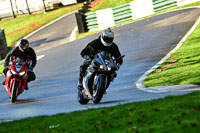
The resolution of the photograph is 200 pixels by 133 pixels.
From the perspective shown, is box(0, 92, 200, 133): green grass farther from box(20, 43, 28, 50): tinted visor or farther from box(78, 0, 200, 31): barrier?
box(78, 0, 200, 31): barrier

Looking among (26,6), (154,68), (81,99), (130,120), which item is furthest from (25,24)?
(130,120)

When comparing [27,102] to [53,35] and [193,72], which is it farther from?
[53,35]

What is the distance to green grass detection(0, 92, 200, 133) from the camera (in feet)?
21.7

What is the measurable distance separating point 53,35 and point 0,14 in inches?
911

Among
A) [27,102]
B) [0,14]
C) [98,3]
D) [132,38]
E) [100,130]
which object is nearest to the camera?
[100,130]

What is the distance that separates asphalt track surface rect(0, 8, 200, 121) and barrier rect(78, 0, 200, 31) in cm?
268

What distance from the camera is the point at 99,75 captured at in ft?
Result: 38.1

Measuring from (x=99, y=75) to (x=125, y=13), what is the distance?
2605 centimetres

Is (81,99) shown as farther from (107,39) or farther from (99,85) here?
(107,39)

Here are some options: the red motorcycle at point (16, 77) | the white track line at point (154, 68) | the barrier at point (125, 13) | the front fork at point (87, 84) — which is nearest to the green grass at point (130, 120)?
the front fork at point (87, 84)

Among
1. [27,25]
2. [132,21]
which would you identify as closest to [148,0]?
[132,21]

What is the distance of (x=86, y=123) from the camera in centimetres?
829

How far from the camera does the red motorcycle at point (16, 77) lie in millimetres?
15125

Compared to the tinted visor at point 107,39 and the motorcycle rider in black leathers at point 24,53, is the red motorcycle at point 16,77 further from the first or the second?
the tinted visor at point 107,39
